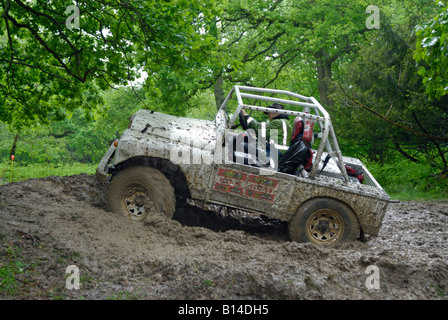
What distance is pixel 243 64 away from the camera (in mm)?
9117

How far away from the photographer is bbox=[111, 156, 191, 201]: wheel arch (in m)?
6.56

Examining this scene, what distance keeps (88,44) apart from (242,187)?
5.09 meters

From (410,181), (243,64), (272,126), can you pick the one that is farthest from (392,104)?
(272,126)

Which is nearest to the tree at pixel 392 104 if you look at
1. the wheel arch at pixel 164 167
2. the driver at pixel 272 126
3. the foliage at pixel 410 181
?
the foliage at pixel 410 181

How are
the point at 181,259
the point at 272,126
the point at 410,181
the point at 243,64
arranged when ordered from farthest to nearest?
the point at 410,181 → the point at 243,64 → the point at 272,126 → the point at 181,259

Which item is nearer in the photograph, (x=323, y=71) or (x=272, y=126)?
(x=272, y=126)

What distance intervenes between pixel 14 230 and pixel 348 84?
11.8 meters

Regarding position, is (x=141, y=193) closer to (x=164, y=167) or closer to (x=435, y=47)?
(x=164, y=167)

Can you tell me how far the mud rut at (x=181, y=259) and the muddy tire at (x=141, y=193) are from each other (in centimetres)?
21

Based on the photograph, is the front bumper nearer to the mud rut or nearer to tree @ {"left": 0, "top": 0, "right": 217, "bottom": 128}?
the mud rut

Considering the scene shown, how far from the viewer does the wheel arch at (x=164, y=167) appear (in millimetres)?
6559

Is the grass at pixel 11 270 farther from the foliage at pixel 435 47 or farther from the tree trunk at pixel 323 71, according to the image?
the tree trunk at pixel 323 71
